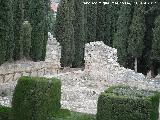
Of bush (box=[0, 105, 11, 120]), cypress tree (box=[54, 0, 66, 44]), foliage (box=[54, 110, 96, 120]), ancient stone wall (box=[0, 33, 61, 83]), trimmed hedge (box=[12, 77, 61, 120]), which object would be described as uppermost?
cypress tree (box=[54, 0, 66, 44])

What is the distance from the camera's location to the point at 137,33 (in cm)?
2930

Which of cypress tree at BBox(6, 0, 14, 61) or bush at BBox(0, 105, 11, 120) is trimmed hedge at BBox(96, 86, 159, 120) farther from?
cypress tree at BBox(6, 0, 14, 61)

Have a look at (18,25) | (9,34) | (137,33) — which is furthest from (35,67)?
(137,33)

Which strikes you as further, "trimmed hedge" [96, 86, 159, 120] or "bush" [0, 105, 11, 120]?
"bush" [0, 105, 11, 120]

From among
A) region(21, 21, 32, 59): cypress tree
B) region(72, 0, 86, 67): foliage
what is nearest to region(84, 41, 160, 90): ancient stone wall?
region(21, 21, 32, 59): cypress tree

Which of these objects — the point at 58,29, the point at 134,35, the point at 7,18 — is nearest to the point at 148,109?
the point at 7,18

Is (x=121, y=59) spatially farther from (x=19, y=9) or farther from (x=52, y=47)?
(x=19, y=9)

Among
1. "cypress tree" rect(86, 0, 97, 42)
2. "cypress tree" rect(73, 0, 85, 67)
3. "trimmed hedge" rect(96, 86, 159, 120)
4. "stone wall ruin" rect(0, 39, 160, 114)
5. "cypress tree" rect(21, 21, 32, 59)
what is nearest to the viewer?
"trimmed hedge" rect(96, 86, 159, 120)

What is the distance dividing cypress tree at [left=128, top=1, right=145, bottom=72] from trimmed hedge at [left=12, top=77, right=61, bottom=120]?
17.5 m

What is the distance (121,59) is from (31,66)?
7.04 m

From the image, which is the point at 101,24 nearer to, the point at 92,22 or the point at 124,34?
the point at 92,22

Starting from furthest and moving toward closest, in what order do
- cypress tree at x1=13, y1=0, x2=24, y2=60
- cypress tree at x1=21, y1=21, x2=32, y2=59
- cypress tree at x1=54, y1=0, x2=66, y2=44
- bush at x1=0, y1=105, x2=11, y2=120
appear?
1. cypress tree at x1=54, y1=0, x2=66, y2=44
2. cypress tree at x1=21, y1=21, x2=32, y2=59
3. cypress tree at x1=13, y1=0, x2=24, y2=60
4. bush at x1=0, y1=105, x2=11, y2=120

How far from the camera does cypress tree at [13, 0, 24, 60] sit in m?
26.3

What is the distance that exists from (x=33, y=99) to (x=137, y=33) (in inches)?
716
